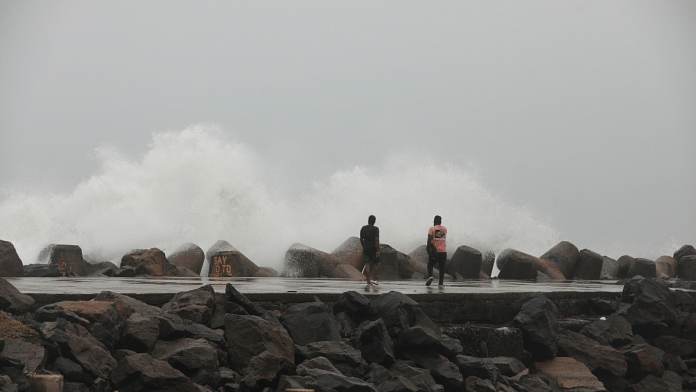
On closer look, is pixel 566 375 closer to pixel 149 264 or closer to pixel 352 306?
pixel 352 306

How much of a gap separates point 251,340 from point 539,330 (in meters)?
4.17

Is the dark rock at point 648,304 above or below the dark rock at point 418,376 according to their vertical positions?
above

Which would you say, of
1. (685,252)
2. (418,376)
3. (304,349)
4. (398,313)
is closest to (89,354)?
(304,349)

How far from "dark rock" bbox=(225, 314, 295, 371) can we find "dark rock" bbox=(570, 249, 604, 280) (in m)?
18.3

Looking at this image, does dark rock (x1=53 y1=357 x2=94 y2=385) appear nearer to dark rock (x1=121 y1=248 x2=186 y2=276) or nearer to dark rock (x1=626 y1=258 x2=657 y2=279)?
dark rock (x1=121 y1=248 x2=186 y2=276)

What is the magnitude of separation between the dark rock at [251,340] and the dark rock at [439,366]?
143 cm

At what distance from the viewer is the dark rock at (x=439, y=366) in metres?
5.37

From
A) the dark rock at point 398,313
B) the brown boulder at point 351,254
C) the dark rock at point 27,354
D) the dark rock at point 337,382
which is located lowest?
the dark rock at point 337,382

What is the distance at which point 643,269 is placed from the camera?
2111 centimetres

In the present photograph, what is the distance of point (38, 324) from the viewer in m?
4.22

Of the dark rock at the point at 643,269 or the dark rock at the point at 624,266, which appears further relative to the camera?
the dark rock at the point at 624,266

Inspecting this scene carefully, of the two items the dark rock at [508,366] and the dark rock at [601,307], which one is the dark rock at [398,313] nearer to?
the dark rock at [508,366]

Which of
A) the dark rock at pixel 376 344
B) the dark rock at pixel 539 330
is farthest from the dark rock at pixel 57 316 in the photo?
the dark rock at pixel 539 330

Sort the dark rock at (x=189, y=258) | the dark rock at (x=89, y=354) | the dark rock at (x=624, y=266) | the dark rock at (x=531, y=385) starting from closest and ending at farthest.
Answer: the dark rock at (x=89, y=354) → the dark rock at (x=531, y=385) → the dark rock at (x=189, y=258) → the dark rock at (x=624, y=266)
